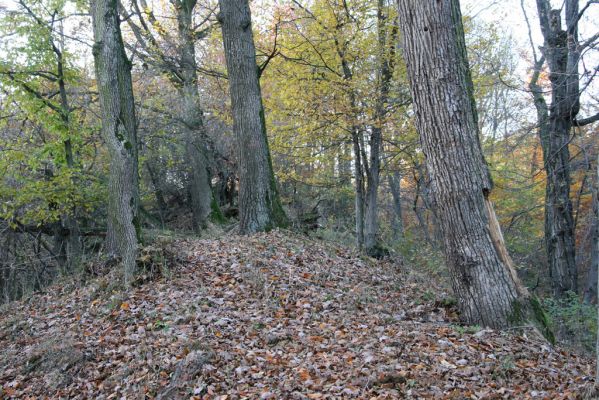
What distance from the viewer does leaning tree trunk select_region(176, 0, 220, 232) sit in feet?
47.2

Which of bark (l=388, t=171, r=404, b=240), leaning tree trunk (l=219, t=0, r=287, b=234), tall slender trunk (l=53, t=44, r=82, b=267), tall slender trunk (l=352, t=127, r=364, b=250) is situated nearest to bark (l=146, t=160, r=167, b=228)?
tall slender trunk (l=53, t=44, r=82, b=267)

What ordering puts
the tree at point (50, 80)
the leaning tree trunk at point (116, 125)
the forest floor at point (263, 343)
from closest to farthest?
the forest floor at point (263, 343) → the leaning tree trunk at point (116, 125) → the tree at point (50, 80)

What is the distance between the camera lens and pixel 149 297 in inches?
267

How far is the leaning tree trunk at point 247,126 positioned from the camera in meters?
9.84

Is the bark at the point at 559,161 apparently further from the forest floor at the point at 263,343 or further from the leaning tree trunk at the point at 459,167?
the leaning tree trunk at the point at 459,167

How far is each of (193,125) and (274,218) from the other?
659cm

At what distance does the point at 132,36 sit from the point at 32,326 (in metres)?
11.9

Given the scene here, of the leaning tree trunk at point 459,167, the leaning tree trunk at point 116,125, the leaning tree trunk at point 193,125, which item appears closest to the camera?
the leaning tree trunk at point 459,167

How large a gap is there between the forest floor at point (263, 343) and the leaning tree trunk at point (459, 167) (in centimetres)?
43

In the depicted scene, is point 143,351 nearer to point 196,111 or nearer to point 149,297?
point 149,297

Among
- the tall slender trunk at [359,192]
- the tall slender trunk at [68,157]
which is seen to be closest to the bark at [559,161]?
the tall slender trunk at [359,192]

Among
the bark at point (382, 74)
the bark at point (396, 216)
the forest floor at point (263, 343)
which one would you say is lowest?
the forest floor at point (263, 343)

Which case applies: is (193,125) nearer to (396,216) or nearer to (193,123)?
(193,123)

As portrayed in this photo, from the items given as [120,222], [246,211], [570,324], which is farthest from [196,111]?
[570,324]
